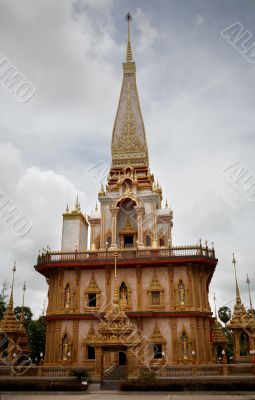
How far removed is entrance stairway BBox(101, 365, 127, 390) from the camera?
82.0ft

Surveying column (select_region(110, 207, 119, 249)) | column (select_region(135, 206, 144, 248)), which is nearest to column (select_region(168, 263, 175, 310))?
column (select_region(135, 206, 144, 248))

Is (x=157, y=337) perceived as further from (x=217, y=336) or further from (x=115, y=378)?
(x=217, y=336)

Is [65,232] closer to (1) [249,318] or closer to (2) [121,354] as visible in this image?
(2) [121,354]

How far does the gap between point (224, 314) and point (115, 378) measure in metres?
46.7

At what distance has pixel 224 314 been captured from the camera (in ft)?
233

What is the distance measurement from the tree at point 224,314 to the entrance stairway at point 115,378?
43163 millimetres

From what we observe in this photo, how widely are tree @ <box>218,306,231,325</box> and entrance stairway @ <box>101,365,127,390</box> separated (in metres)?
43.2

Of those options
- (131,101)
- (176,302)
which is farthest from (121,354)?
(131,101)

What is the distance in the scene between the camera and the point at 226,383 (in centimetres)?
2230

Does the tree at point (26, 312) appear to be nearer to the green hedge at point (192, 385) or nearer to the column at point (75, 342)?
the column at point (75, 342)

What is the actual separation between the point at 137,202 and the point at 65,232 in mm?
7519

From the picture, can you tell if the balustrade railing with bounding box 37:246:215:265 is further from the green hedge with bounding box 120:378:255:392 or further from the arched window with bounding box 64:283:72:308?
the green hedge with bounding box 120:378:255:392

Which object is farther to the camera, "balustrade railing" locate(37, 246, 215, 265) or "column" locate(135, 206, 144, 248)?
"column" locate(135, 206, 144, 248)

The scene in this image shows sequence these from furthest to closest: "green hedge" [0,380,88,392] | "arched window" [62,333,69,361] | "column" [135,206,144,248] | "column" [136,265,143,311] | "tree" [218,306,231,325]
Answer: "tree" [218,306,231,325], "column" [135,206,144,248], "column" [136,265,143,311], "arched window" [62,333,69,361], "green hedge" [0,380,88,392]
